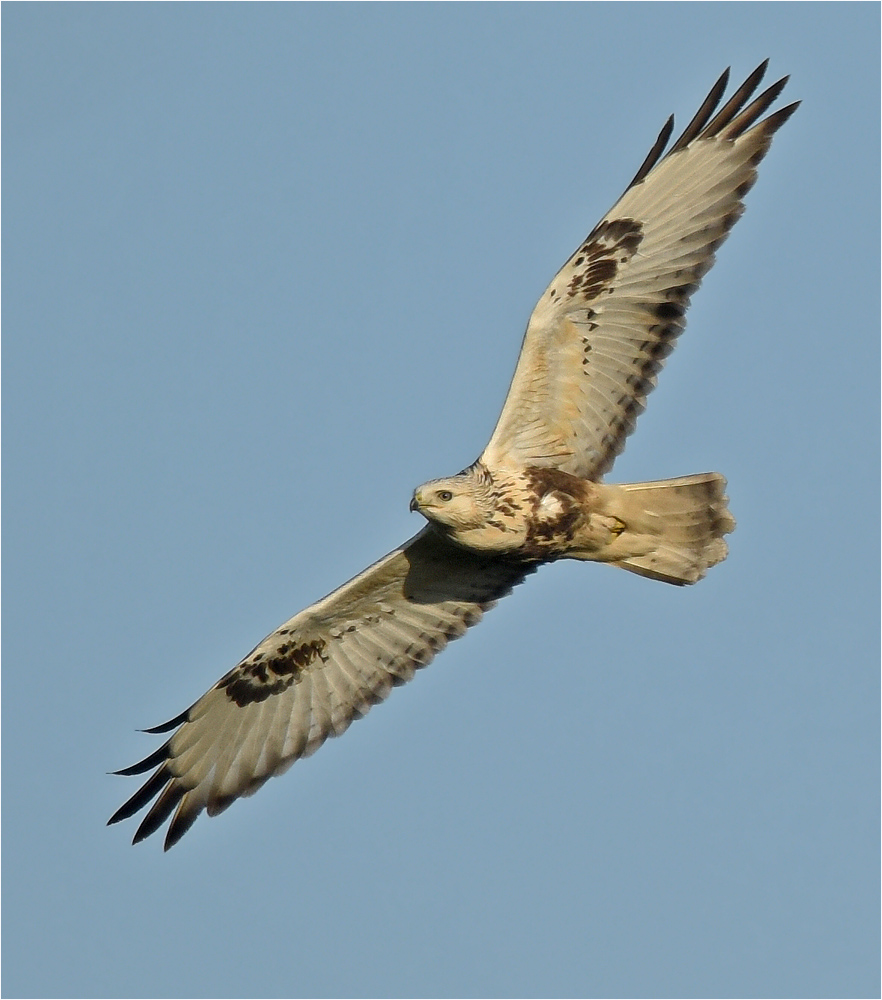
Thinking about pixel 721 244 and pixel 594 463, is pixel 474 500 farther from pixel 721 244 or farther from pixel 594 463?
pixel 721 244

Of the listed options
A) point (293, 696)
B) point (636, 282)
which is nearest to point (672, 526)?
point (636, 282)

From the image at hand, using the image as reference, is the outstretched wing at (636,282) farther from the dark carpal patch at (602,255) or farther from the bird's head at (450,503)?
the bird's head at (450,503)

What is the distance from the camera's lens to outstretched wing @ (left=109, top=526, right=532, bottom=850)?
12.4 meters

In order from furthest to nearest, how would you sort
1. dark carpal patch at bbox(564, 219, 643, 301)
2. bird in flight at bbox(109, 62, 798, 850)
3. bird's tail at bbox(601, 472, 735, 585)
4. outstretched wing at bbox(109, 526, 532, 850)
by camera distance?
outstretched wing at bbox(109, 526, 532, 850)
bird's tail at bbox(601, 472, 735, 585)
dark carpal patch at bbox(564, 219, 643, 301)
bird in flight at bbox(109, 62, 798, 850)

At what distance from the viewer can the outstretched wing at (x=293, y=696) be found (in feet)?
40.5

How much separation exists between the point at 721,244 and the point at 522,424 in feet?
5.37

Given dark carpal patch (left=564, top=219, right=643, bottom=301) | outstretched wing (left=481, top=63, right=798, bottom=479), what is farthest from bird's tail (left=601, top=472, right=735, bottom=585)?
dark carpal patch (left=564, top=219, right=643, bottom=301)

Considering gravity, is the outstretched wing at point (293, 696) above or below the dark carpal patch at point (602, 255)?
below

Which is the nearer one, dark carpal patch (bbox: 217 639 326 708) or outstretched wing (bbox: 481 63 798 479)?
outstretched wing (bbox: 481 63 798 479)

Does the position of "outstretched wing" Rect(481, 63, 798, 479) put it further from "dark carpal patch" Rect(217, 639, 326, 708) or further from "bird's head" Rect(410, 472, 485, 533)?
"dark carpal patch" Rect(217, 639, 326, 708)

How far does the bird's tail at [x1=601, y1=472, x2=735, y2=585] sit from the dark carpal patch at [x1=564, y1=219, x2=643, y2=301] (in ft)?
4.01

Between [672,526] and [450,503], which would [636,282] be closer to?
[672,526]

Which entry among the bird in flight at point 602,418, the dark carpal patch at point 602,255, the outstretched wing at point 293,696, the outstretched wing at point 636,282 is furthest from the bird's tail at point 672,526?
the dark carpal patch at point 602,255

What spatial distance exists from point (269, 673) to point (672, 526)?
Answer: 2.80 metres
